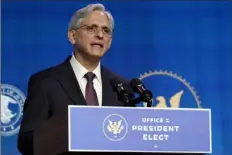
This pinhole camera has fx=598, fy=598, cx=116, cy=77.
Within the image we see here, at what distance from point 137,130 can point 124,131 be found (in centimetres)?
3

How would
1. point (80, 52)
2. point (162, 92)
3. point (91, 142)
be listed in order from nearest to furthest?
point (91, 142)
point (80, 52)
point (162, 92)

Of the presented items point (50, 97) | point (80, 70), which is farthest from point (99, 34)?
point (50, 97)

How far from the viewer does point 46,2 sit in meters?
2.54

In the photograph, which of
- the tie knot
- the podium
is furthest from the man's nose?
the podium

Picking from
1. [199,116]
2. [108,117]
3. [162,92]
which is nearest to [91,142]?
[108,117]

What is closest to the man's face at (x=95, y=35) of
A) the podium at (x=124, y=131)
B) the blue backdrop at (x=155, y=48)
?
the podium at (x=124, y=131)

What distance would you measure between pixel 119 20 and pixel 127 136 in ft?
4.21

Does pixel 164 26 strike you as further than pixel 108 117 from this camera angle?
Yes

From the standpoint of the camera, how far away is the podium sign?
1265 mm

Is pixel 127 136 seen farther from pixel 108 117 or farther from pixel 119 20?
pixel 119 20

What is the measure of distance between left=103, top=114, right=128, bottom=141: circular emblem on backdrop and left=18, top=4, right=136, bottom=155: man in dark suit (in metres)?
0.23

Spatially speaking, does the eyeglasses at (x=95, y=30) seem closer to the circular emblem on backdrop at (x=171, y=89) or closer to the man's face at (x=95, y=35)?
the man's face at (x=95, y=35)

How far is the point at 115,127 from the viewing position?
1292 millimetres

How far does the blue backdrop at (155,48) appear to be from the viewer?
2.48m
